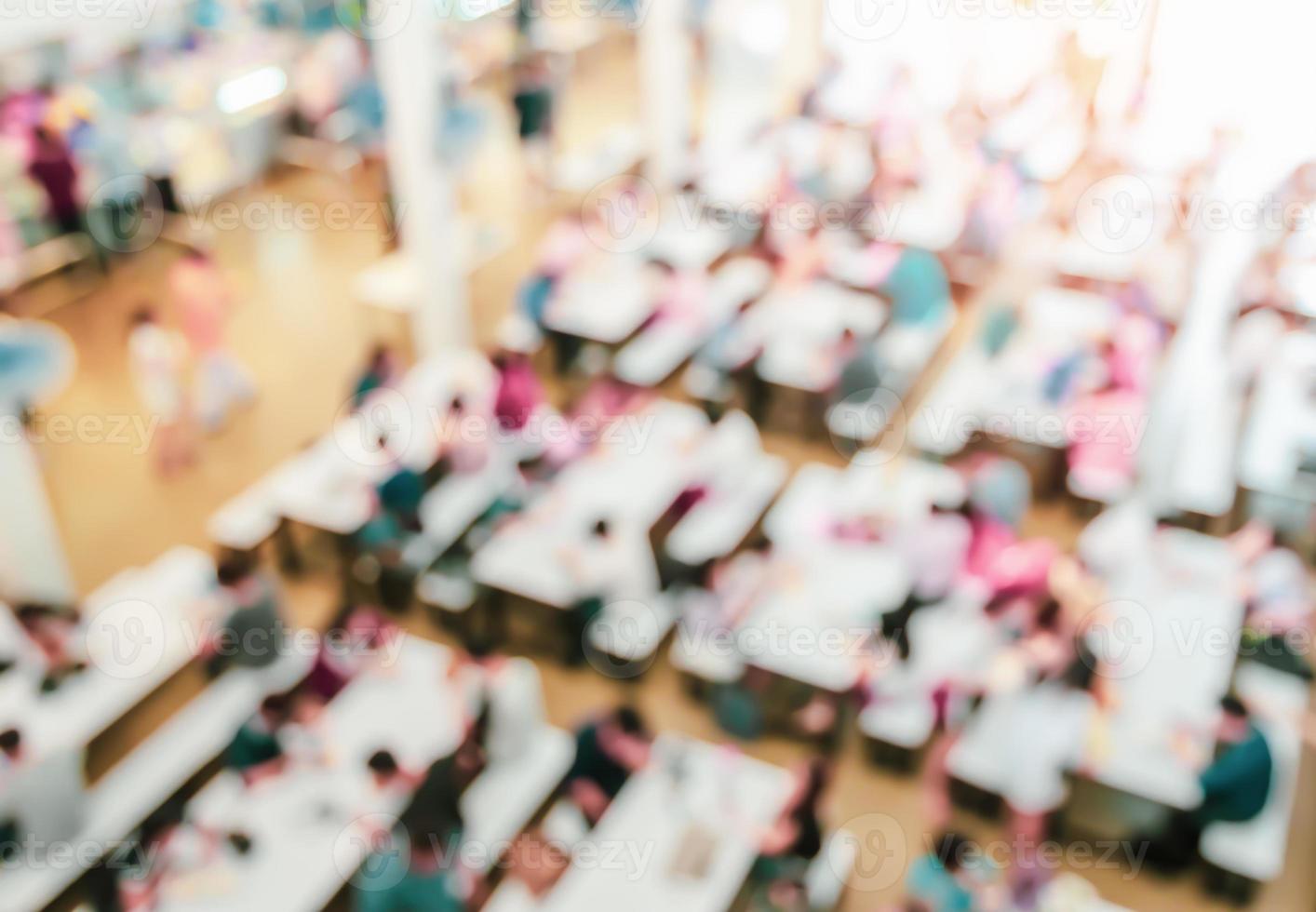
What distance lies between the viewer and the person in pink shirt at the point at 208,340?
23.7ft

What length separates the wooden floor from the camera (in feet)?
17.6

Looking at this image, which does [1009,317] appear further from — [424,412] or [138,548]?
[138,548]

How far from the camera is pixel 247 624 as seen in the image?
5.50 meters

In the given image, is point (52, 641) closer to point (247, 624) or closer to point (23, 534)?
point (23, 534)

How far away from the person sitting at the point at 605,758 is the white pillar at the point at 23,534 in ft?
8.96

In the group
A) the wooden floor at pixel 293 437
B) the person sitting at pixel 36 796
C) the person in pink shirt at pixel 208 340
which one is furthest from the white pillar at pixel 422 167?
the person sitting at pixel 36 796

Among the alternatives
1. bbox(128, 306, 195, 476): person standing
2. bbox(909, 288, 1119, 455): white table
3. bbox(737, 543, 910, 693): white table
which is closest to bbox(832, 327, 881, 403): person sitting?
bbox(909, 288, 1119, 455): white table

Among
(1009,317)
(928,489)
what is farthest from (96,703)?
(1009,317)

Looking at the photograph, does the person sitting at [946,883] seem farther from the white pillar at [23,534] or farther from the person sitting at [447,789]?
the white pillar at [23,534]

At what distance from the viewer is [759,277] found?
8.26 metres

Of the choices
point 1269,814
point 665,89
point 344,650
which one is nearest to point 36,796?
point 344,650

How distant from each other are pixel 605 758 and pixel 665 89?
20.2 ft

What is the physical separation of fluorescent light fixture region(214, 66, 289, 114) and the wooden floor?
0.67 m

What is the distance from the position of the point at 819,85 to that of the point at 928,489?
196 inches
